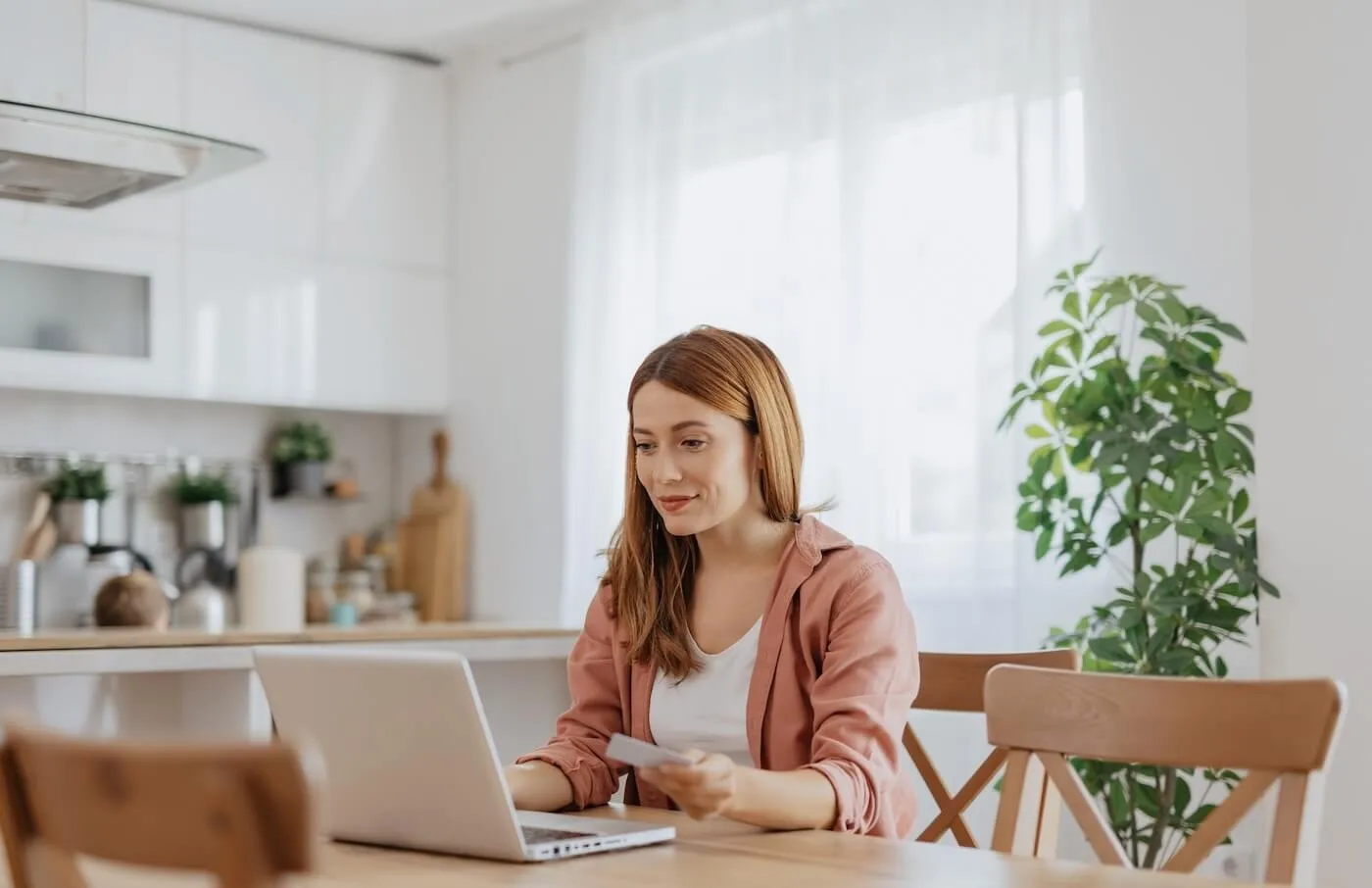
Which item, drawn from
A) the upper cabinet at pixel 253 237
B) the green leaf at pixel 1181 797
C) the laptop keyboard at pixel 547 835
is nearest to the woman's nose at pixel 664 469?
the laptop keyboard at pixel 547 835

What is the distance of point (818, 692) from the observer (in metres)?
1.86

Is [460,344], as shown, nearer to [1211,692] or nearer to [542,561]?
[542,561]

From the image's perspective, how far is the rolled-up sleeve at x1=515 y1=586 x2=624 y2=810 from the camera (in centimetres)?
196

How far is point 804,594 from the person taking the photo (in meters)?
1.93

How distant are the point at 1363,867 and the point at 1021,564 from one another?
3.27ft

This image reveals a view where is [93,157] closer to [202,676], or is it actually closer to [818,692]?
[202,676]

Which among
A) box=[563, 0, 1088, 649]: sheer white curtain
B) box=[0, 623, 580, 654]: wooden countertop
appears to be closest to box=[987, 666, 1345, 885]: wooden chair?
box=[563, 0, 1088, 649]: sheer white curtain

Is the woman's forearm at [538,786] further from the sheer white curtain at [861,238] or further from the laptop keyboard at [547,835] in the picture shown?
the sheer white curtain at [861,238]

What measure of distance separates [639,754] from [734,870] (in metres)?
0.14

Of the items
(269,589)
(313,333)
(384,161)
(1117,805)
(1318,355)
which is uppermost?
(384,161)

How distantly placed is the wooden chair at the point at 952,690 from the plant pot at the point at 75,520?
288cm

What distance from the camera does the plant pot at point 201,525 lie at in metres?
4.67

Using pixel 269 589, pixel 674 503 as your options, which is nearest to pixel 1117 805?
pixel 674 503

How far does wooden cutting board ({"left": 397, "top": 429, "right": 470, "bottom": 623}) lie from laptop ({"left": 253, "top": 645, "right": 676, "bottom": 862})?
3331mm
